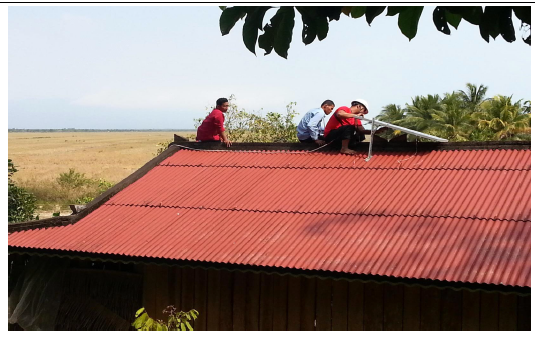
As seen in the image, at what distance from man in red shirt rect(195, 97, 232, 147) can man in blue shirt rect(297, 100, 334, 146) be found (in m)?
1.21

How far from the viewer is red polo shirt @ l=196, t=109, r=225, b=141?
11133 millimetres

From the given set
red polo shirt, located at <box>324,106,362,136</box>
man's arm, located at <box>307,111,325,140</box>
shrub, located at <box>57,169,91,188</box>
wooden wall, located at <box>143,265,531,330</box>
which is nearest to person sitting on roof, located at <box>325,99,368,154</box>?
red polo shirt, located at <box>324,106,362,136</box>

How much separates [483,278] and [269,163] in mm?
4318

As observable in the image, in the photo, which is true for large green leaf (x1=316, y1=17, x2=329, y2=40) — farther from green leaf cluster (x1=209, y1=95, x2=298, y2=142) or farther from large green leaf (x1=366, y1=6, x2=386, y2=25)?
green leaf cluster (x1=209, y1=95, x2=298, y2=142)

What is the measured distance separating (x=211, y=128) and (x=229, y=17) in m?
7.61

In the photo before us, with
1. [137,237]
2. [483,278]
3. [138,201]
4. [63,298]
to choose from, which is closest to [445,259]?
[483,278]

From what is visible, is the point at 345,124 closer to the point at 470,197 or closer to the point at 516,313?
the point at 470,197

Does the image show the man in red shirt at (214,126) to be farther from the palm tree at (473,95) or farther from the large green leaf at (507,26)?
the palm tree at (473,95)

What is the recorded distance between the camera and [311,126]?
1077 cm

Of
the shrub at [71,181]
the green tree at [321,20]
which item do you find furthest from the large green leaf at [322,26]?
the shrub at [71,181]

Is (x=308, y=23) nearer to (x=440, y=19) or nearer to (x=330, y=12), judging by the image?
(x=330, y=12)

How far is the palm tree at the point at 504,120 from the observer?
3406 cm

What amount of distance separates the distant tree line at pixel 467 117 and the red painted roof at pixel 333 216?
Answer: 22767 millimetres

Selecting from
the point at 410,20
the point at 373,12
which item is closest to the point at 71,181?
the point at 373,12
